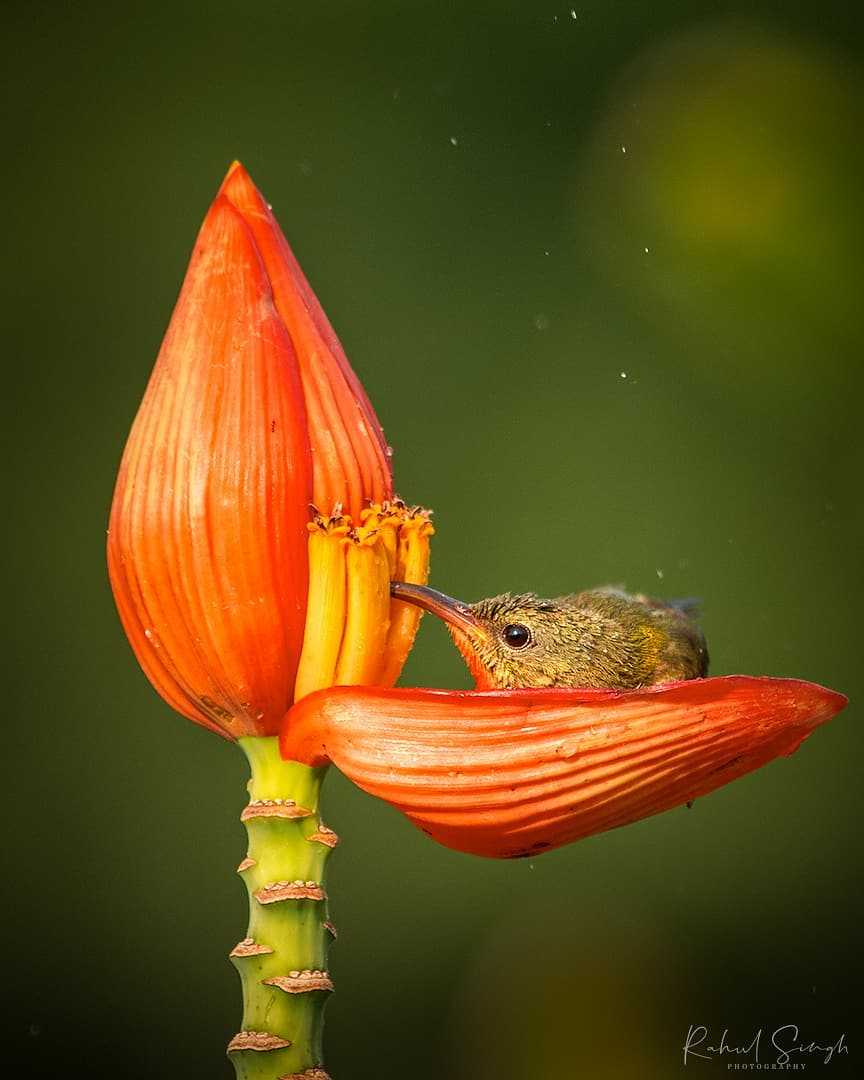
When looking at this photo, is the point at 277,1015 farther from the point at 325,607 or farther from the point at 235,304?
the point at 235,304

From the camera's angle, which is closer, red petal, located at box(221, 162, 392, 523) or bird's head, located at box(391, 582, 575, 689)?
red petal, located at box(221, 162, 392, 523)

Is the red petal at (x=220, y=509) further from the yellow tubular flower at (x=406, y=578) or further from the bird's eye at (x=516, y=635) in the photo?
the bird's eye at (x=516, y=635)

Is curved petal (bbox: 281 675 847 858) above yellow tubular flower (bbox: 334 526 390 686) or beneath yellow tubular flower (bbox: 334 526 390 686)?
beneath

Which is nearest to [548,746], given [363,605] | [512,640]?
[363,605]

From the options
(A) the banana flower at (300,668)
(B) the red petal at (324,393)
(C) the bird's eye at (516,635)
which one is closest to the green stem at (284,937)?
(A) the banana flower at (300,668)

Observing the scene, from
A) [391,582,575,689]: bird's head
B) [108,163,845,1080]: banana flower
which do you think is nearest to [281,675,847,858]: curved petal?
[108,163,845,1080]: banana flower

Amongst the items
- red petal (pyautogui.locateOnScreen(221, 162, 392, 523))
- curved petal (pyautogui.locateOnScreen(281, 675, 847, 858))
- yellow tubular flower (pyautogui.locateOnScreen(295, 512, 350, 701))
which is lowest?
curved petal (pyautogui.locateOnScreen(281, 675, 847, 858))

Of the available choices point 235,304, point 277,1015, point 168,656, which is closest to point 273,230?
point 235,304

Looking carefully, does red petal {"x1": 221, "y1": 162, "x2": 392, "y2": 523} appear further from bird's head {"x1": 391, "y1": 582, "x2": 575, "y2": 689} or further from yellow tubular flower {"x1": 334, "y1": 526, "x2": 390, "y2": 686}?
bird's head {"x1": 391, "y1": 582, "x2": 575, "y2": 689}
